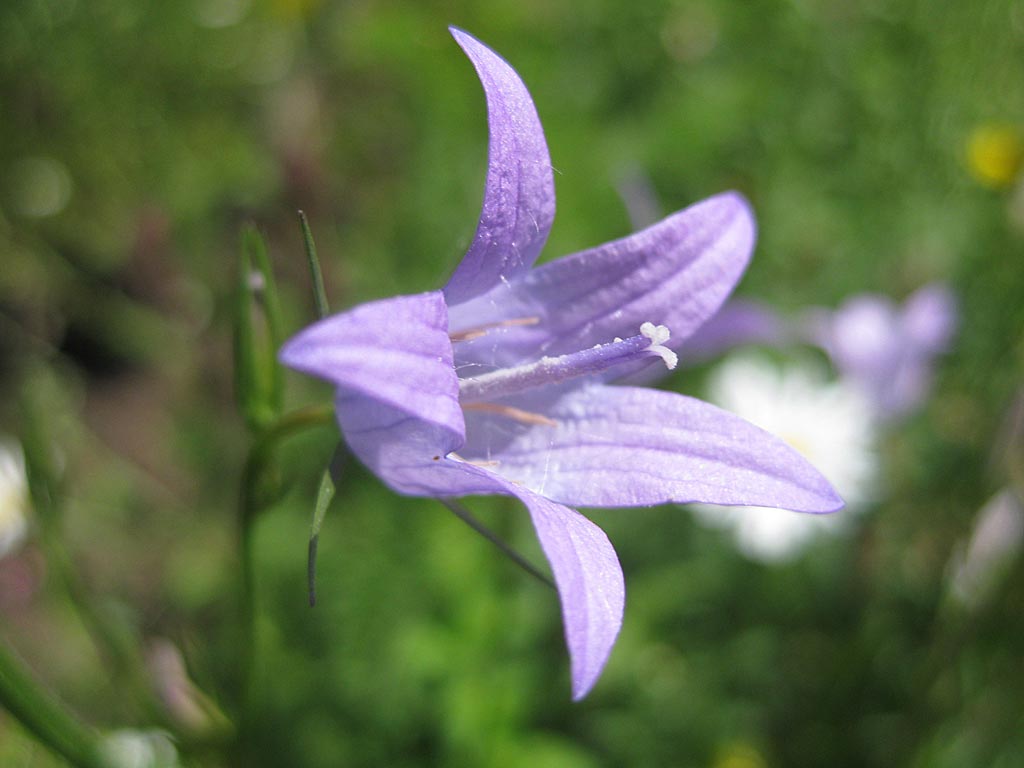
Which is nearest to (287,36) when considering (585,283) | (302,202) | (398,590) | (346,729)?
(302,202)

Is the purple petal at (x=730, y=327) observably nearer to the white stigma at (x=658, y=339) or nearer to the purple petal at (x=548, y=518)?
the white stigma at (x=658, y=339)

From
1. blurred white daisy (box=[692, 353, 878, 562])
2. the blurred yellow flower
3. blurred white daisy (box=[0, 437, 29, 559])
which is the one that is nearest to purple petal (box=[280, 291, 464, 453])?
blurred white daisy (box=[692, 353, 878, 562])

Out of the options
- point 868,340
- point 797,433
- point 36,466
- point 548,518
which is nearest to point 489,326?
point 548,518

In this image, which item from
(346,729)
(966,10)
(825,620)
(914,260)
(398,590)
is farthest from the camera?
(966,10)

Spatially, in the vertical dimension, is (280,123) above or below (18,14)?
below

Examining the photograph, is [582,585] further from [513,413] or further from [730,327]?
[730,327]

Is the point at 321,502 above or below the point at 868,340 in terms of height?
above

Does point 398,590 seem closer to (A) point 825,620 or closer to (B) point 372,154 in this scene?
(A) point 825,620
